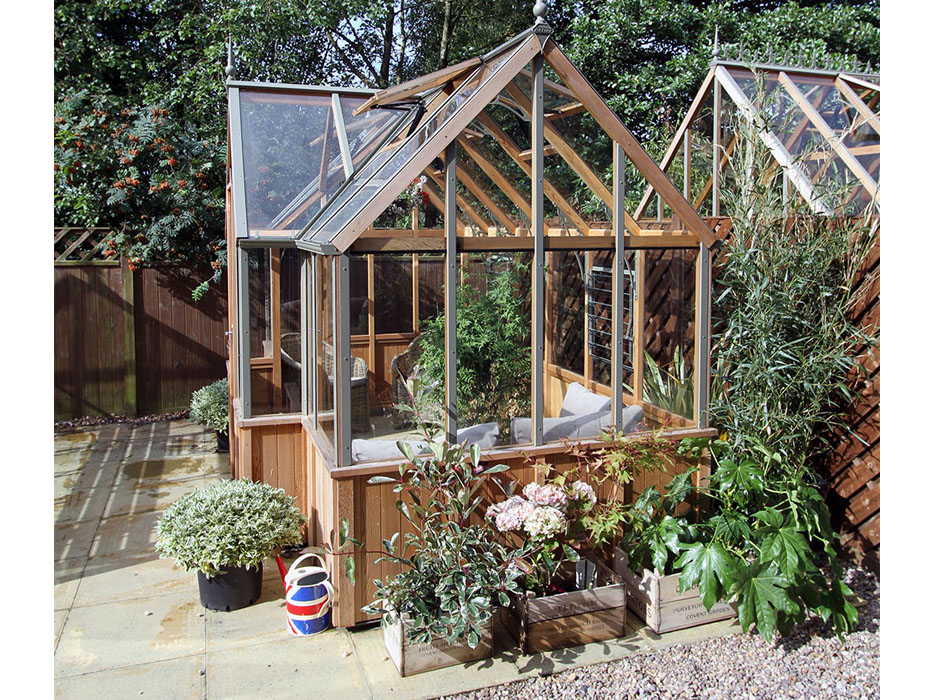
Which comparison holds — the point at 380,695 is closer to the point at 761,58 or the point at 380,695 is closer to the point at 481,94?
the point at 481,94

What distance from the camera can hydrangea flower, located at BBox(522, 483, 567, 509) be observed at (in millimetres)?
3775

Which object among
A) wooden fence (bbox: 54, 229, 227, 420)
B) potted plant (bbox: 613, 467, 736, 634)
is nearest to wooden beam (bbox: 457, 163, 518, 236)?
potted plant (bbox: 613, 467, 736, 634)

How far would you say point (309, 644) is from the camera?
3.86 m

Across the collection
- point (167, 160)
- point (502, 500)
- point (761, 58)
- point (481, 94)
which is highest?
point (761, 58)

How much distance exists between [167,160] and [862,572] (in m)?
7.74

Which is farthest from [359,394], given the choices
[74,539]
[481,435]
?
[74,539]

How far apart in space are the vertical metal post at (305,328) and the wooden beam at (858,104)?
400 cm

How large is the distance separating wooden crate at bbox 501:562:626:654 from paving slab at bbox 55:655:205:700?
1.45m

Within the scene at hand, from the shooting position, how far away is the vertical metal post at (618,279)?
4160mm

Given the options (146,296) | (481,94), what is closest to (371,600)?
(481,94)

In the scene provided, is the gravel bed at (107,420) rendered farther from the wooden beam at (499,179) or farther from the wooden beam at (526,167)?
the wooden beam at (526,167)

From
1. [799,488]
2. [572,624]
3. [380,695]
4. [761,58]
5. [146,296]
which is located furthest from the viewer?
[761,58]

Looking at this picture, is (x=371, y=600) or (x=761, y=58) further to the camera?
(x=761, y=58)

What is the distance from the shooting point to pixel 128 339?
8609 millimetres
